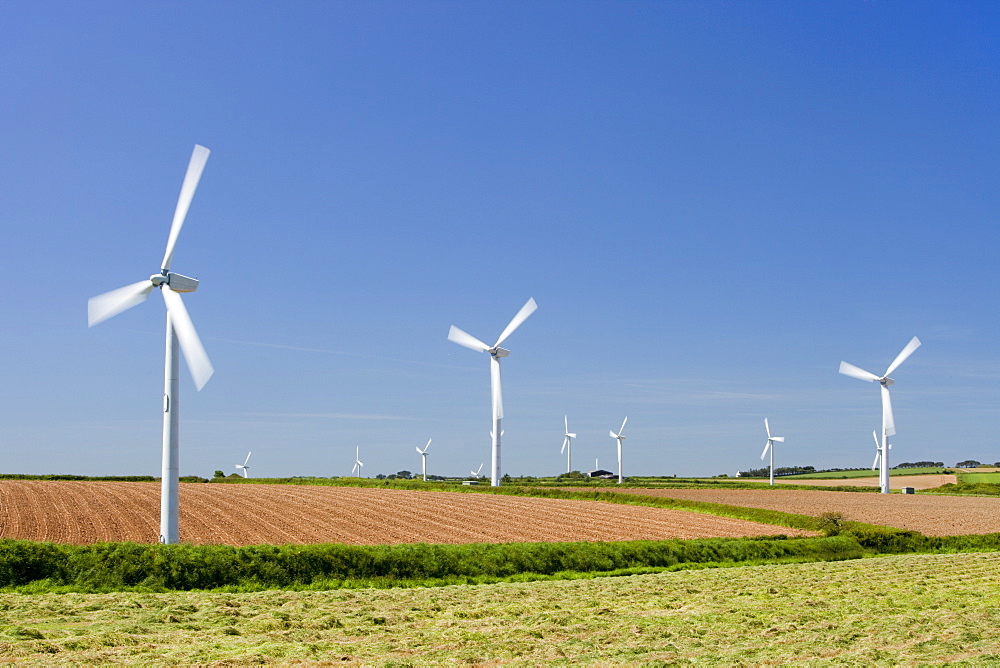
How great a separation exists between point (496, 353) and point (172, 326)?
61.4m

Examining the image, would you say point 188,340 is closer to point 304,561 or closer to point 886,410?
point 304,561

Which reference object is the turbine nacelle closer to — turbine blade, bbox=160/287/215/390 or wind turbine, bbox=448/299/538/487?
turbine blade, bbox=160/287/215/390

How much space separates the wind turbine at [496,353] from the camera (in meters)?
92.0

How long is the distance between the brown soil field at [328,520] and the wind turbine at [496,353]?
25.0 meters

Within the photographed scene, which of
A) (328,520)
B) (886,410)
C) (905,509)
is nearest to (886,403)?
(886,410)

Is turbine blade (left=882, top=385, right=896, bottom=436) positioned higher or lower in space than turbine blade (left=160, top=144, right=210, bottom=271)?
lower

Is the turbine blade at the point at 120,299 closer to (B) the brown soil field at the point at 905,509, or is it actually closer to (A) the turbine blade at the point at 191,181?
(A) the turbine blade at the point at 191,181

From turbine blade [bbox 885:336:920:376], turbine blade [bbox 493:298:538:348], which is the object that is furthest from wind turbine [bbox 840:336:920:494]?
turbine blade [bbox 493:298:538:348]

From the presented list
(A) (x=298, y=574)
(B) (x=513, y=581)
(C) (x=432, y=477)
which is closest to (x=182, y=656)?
(A) (x=298, y=574)

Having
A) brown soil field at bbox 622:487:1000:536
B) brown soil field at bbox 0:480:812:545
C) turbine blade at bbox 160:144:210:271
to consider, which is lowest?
brown soil field at bbox 622:487:1000:536

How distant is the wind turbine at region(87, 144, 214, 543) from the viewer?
32719mm

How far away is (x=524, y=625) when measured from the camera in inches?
808

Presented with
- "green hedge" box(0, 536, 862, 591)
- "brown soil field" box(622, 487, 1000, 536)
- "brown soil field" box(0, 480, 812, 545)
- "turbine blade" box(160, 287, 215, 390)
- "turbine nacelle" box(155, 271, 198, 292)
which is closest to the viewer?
"green hedge" box(0, 536, 862, 591)

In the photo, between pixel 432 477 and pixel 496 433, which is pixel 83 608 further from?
pixel 432 477
